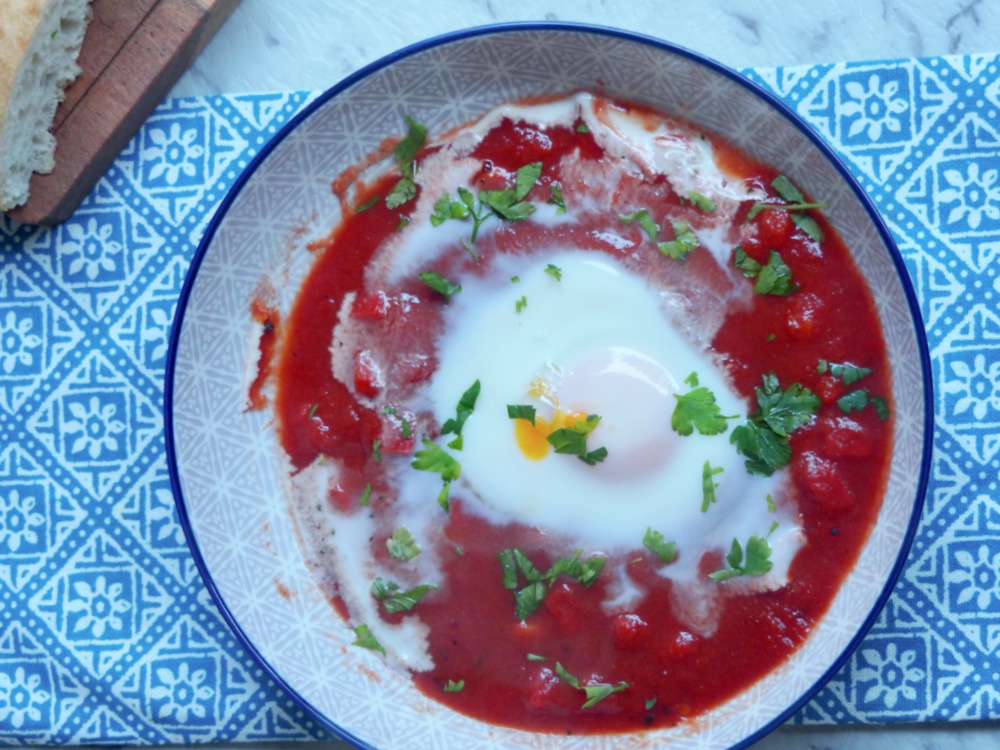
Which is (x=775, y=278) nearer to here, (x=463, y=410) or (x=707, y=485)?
(x=707, y=485)

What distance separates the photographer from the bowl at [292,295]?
11.9ft

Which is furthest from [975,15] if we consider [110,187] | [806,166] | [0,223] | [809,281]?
[0,223]

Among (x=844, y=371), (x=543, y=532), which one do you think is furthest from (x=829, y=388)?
(x=543, y=532)

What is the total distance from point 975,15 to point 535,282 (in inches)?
94.9

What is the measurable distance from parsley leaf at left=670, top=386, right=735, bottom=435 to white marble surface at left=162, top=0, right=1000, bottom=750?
1.49 m

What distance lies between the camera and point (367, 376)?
3867 mm

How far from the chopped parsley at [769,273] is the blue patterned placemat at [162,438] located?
623 millimetres

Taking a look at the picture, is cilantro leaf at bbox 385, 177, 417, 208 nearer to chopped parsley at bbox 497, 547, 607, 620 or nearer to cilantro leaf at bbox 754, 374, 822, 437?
chopped parsley at bbox 497, 547, 607, 620

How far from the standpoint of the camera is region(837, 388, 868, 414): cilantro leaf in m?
3.73

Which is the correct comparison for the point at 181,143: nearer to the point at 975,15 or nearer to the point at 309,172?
the point at 309,172

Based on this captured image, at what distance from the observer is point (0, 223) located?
13.7ft

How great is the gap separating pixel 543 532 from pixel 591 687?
72cm

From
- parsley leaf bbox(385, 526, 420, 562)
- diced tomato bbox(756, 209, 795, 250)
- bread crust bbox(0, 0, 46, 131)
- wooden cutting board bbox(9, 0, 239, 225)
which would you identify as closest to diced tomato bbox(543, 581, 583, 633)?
parsley leaf bbox(385, 526, 420, 562)

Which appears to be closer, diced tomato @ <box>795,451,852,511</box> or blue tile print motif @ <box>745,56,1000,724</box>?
diced tomato @ <box>795,451,852,511</box>
